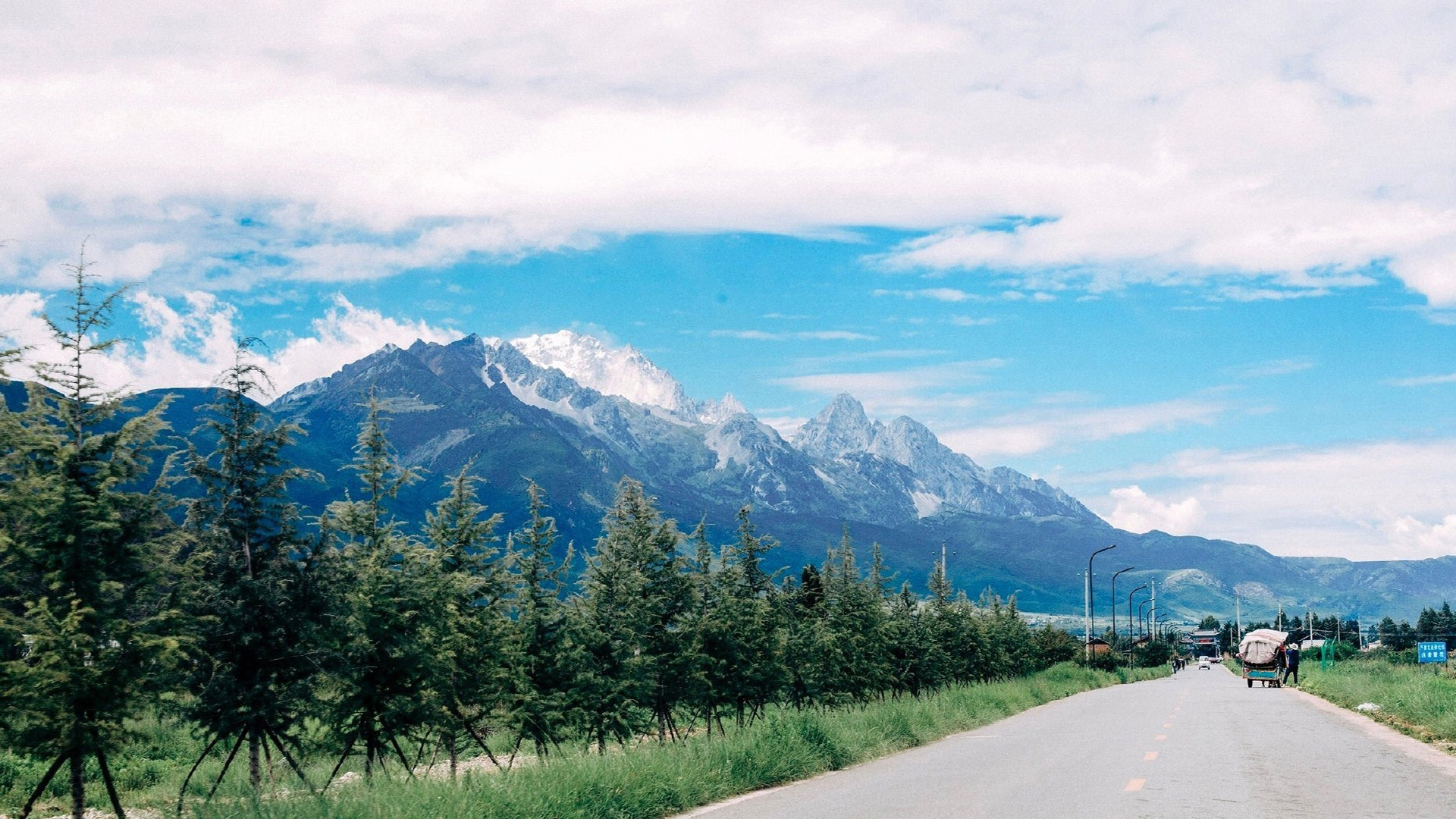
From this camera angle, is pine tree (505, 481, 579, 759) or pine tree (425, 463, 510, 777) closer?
pine tree (425, 463, 510, 777)

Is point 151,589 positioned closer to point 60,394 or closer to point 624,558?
point 60,394

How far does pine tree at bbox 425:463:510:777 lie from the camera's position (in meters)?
15.7

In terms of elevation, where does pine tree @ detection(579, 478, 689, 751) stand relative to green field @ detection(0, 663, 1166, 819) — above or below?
above

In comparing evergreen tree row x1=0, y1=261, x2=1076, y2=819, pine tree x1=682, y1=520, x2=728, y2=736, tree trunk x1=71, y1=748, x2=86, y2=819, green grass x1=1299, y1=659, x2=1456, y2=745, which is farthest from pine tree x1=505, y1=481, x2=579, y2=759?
green grass x1=1299, y1=659, x2=1456, y2=745

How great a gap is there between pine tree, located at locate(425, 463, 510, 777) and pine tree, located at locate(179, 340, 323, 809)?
6.53 feet

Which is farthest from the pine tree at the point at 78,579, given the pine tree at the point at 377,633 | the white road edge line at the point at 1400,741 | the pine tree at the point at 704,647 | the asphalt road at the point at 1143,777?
the white road edge line at the point at 1400,741

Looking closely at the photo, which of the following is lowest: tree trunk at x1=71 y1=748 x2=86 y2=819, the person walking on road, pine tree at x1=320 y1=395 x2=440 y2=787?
the person walking on road

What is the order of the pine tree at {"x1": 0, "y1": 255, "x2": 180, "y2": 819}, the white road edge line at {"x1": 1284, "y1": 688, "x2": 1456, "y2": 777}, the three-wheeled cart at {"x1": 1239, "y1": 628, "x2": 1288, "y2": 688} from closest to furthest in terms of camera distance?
the pine tree at {"x1": 0, "y1": 255, "x2": 180, "y2": 819} → the white road edge line at {"x1": 1284, "y1": 688, "x2": 1456, "y2": 777} → the three-wheeled cart at {"x1": 1239, "y1": 628, "x2": 1288, "y2": 688}

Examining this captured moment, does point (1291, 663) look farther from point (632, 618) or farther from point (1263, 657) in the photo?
point (632, 618)

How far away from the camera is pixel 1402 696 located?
30172mm

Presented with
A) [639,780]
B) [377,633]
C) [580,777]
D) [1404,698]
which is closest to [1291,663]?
[1404,698]

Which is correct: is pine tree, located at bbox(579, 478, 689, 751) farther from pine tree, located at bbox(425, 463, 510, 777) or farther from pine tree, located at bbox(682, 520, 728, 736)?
pine tree, located at bbox(425, 463, 510, 777)

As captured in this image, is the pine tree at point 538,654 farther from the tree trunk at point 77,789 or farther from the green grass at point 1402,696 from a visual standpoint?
the green grass at point 1402,696

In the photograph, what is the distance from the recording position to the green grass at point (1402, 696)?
23844mm
